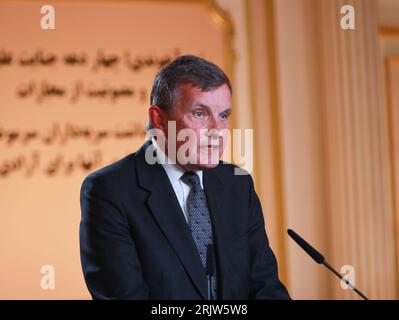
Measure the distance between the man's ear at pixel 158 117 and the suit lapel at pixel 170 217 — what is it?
0.32 ft

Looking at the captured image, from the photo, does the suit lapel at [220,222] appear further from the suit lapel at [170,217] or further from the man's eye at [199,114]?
the man's eye at [199,114]

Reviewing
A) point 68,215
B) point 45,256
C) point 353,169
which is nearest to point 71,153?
point 68,215

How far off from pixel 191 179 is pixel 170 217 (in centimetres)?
13

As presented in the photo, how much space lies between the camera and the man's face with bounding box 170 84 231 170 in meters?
1.36

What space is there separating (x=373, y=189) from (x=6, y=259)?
6.63 ft

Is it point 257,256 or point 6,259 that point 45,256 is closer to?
point 6,259

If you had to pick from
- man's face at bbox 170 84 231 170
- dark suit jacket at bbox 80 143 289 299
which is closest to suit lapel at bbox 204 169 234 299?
dark suit jacket at bbox 80 143 289 299

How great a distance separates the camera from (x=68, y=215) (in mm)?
3662

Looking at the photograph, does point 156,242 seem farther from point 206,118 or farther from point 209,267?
point 206,118

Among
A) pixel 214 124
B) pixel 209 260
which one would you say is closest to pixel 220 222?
pixel 209 260

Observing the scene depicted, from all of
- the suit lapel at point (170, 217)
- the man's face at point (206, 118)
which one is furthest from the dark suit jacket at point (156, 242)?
the man's face at point (206, 118)

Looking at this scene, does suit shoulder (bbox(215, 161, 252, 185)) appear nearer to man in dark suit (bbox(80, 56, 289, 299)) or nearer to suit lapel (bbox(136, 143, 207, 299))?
man in dark suit (bbox(80, 56, 289, 299))

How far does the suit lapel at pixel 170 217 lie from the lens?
137 centimetres
